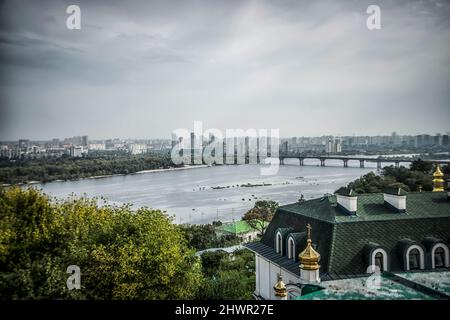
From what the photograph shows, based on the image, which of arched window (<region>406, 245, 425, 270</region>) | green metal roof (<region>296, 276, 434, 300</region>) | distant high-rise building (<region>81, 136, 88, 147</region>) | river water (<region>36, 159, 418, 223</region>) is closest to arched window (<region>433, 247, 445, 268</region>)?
arched window (<region>406, 245, 425, 270</region>)

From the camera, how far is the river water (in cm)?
1144

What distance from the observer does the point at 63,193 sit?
7.95 metres

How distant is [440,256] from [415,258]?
0.60 feet

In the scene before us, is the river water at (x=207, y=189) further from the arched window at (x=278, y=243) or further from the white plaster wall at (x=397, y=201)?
the white plaster wall at (x=397, y=201)

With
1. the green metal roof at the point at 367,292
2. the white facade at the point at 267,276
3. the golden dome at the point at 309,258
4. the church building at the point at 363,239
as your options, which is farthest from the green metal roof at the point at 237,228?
the green metal roof at the point at 367,292

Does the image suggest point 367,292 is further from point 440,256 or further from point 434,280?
point 440,256

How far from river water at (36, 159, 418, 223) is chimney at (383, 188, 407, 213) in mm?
5636

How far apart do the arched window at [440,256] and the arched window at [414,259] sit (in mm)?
103

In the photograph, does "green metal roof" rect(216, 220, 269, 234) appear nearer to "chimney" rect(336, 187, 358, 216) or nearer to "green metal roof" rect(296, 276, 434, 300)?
"chimney" rect(336, 187, 358, 216)

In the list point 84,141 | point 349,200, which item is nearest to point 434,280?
point 349,200

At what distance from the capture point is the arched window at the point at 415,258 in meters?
3.04

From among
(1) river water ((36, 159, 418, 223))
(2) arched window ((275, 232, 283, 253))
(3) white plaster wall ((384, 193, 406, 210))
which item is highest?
(3) white plaster wall ((384, 193, 406, 210))

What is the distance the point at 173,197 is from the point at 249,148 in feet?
28.5
